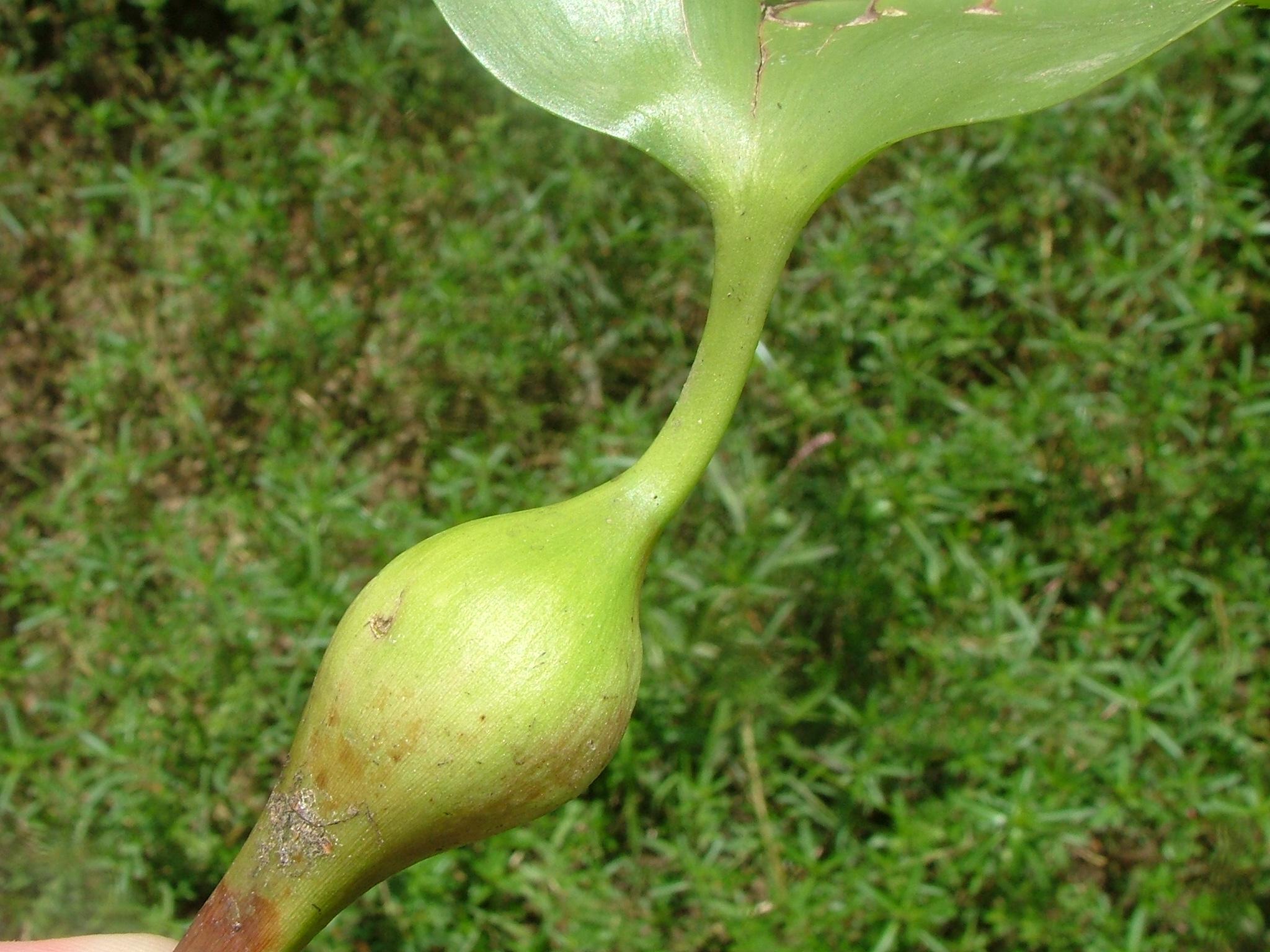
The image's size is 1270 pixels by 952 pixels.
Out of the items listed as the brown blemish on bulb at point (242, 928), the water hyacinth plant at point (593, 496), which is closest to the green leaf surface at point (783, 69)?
the water hyacinth plant at point (593, 496)

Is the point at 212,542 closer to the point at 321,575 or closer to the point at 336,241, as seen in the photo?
the point at 321,575

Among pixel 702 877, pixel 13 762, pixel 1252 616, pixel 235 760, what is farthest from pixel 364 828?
pixel 1252 616

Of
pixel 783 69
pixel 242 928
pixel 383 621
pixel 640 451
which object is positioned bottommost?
pixel 640 451

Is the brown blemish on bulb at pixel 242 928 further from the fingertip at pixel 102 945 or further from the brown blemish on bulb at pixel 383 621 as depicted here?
the fingertip at pixel 102 945

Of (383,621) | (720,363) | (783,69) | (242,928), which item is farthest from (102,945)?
(783,69)

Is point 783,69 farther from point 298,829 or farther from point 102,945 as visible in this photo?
point 102,945

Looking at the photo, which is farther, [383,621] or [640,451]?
[640,451]

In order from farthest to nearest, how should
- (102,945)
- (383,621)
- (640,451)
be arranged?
(640,451) < (102,945) < (383,621)
